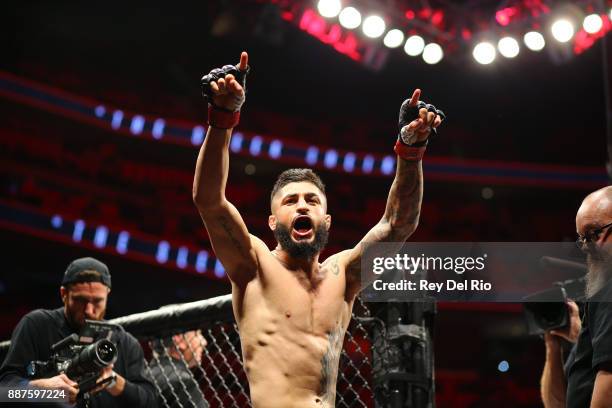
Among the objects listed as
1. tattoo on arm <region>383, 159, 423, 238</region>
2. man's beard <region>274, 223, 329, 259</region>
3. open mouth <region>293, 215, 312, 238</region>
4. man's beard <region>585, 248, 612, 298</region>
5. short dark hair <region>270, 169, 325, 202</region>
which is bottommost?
man's beard <region>585, 248, 612, 298</region>

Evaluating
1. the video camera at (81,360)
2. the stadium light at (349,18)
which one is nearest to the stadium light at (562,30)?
the stadium light at (349,18)

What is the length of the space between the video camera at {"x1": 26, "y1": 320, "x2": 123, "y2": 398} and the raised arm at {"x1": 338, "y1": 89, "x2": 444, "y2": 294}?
84cm

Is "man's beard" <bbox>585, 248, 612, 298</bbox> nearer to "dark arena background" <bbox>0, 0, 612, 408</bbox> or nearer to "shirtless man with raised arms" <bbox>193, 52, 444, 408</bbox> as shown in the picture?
"shirtless man with raised arms" <bbox>193, 52, 444, 408</bbox>

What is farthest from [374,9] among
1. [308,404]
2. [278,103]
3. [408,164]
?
[278,103]

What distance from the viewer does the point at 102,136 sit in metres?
11.4

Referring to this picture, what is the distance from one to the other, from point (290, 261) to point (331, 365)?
14.3 inches

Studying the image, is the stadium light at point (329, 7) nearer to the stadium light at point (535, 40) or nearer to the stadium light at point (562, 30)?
the stadium light at point (535, 40)

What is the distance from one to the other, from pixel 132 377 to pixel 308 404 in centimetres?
93

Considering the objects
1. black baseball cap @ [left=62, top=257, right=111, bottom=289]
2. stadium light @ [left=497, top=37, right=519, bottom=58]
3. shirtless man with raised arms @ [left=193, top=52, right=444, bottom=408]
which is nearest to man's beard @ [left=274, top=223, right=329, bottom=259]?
shirtless man with raised arms @ [left=193, top=52, right=444, bottom=408]

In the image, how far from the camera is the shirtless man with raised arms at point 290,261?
2016 millimetres

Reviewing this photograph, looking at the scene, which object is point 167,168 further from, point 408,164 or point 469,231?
point 408,164

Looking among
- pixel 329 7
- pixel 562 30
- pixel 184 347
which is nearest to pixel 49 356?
pixel 184 347

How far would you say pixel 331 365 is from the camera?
207 centimetres

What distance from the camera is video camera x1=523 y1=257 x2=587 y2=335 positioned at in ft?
7.39
